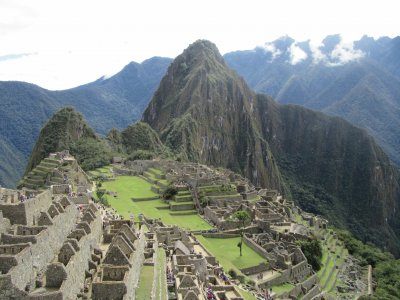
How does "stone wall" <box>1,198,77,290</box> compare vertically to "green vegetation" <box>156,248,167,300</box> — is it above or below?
above

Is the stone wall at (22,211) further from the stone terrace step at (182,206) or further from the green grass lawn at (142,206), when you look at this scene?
the stone terrace step at (182,206)

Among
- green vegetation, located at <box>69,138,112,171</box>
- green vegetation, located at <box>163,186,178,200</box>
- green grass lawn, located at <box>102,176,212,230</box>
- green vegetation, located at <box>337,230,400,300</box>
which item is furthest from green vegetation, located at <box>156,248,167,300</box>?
green vegetation, located at <box>69,138,112,171</box>

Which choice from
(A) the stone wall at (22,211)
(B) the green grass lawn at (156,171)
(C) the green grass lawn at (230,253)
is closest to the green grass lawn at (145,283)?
(A) the stone wall at (22,211)

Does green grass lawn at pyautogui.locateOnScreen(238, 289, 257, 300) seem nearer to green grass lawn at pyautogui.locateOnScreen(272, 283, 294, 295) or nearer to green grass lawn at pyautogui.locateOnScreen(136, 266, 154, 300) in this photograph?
green grass lawn at pyautogui.locateOnScreen(272, 283, 294, 295)

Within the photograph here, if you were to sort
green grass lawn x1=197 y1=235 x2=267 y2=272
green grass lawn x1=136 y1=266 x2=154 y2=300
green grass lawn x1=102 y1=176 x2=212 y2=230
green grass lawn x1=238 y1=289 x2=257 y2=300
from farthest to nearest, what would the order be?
green grass lawn x1=102 y1=176 x2=212 y2=230 < green grass lawn x1=197 y1=235 x2=267 y2=272 < green grass lawn x1=238 y1=289 x2=257 y2=300 < green grass lawn x1=136 y1=266 x2=154 y2=300

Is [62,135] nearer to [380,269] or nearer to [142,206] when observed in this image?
[142,206]

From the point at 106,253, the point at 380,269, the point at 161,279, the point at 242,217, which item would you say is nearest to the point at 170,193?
the point at 242,217
